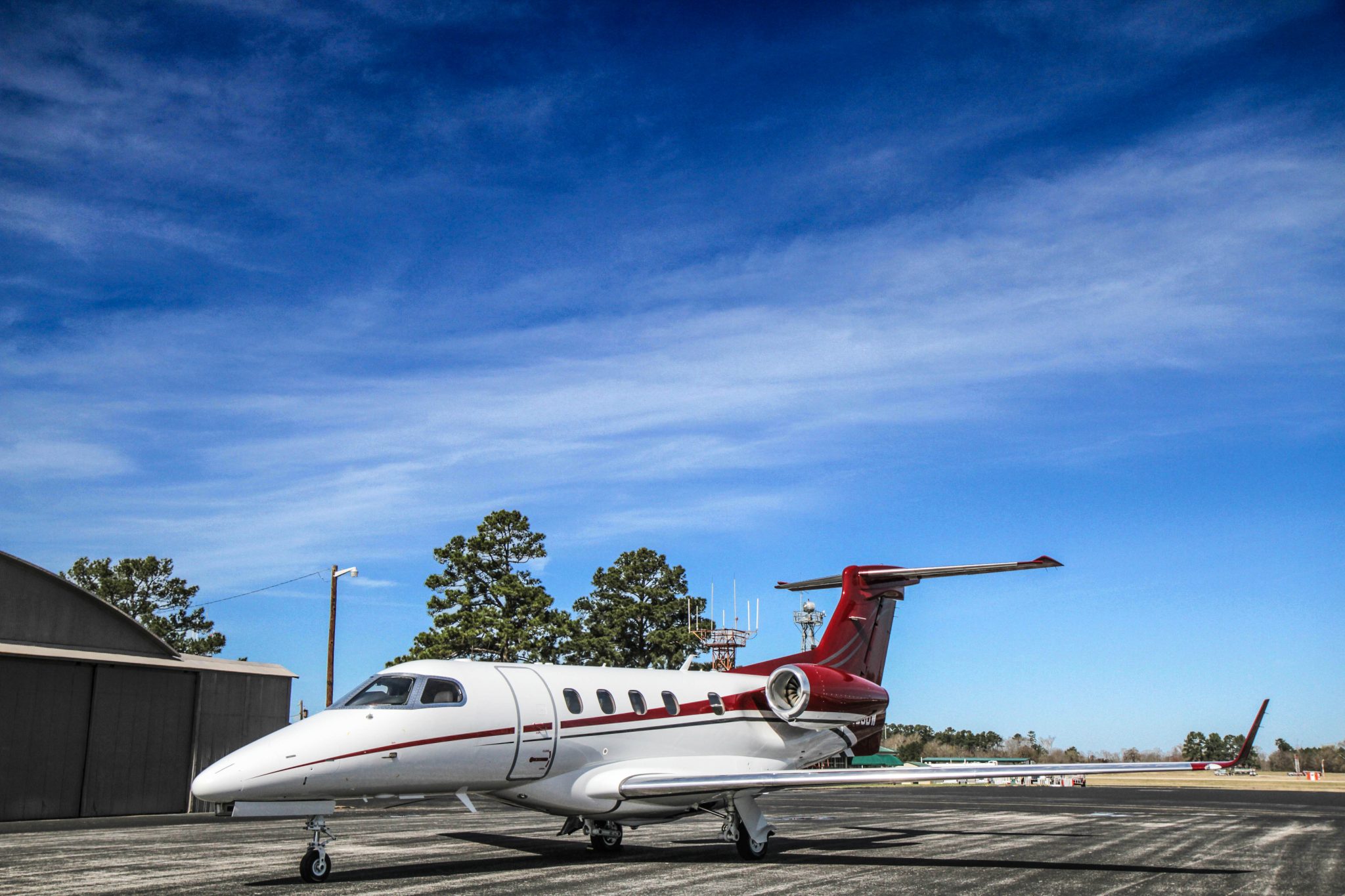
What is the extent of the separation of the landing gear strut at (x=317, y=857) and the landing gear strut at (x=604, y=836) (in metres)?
5.15

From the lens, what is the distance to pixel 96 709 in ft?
87.9

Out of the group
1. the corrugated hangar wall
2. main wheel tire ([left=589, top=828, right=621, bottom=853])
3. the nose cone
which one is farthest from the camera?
the corrugated hangar wall

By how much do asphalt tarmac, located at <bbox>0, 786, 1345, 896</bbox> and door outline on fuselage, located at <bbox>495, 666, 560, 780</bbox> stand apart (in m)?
1.31

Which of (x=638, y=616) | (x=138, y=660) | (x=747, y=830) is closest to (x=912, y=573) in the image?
(x=747, y=830)

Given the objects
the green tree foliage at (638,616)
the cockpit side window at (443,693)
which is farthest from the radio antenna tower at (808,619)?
the cockpit side window at (443,693)

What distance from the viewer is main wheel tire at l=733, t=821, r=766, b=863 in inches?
603

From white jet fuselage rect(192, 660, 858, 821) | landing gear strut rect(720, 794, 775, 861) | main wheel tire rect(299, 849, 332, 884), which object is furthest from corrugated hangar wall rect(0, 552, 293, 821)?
landing gear strut rect(720, 794, 775, 861)

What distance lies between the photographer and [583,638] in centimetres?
5528

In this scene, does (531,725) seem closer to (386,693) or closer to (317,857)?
(386,693)

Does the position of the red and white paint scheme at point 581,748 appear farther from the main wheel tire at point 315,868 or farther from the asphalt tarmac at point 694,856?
the asphalt tarmac at point 694,856

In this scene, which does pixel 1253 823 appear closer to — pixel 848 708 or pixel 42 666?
pixel 848 708

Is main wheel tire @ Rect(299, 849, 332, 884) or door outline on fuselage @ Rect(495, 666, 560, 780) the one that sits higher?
door outline on fuselage @ Rect(495, 666, 560, 780)

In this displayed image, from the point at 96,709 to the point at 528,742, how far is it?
61.8 ft

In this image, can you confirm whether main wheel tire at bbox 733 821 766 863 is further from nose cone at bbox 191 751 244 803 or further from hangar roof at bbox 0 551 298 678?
hangar roof at bbox 0 551 298 678
